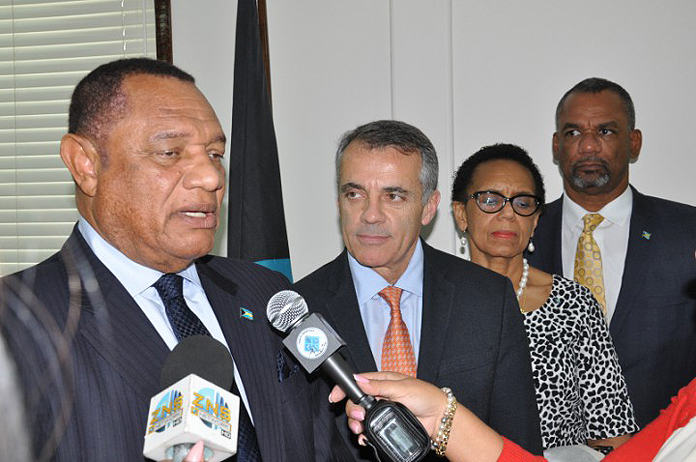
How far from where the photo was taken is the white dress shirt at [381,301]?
2.55 metres

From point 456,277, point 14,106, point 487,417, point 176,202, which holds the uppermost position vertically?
point 14,106

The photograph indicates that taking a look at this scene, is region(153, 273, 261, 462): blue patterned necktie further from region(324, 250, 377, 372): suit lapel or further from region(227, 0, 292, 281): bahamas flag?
region(227, 0, 292, 281): bahamas flag

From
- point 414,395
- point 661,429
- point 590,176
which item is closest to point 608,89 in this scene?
point 590,176

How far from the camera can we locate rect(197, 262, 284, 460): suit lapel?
1.72 m

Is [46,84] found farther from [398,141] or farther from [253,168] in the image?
[398,141]

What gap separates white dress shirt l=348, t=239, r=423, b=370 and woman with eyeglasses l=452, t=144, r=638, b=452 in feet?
1.83

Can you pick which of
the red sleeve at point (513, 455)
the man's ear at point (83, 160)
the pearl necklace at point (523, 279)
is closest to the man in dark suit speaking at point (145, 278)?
the man's ear at point (83, 160)

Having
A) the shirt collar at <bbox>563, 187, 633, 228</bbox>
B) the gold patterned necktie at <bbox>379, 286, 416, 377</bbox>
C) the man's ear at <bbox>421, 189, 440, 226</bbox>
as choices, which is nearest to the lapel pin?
the gold patterned necktie at <bbox>379, 286, 416, 377</bbox>

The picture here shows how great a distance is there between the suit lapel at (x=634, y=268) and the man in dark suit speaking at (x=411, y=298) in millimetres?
1040

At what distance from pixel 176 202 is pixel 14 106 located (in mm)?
2601

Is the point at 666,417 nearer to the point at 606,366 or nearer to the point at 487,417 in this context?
the point at 487,417

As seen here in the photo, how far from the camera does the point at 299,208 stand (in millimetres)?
4445

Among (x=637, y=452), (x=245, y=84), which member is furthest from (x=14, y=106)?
(x=637, y=452)

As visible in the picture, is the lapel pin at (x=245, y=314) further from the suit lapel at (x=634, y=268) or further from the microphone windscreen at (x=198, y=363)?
the suit lapel at (x=634, y=268)
